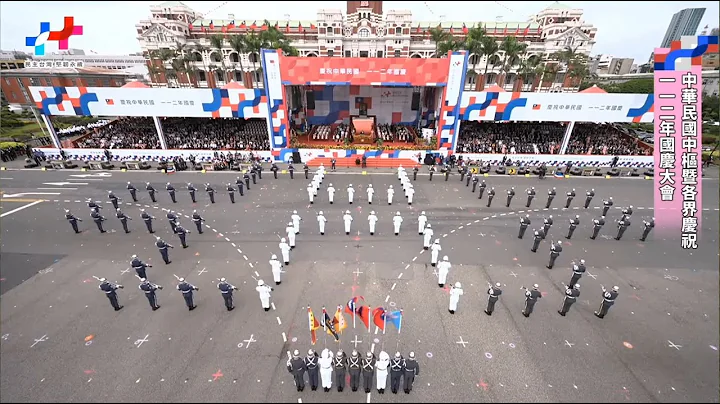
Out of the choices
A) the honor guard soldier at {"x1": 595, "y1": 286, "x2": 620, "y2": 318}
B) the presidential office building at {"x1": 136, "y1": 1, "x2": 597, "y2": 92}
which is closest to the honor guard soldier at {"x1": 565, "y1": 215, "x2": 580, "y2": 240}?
the honor guard soldier at {"x1": 595, "y1": 286, "x2": 620, "y2": 318}

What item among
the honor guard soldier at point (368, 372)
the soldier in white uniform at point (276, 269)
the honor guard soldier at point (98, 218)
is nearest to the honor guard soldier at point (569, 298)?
the honor guard soldier at point (368, 372)

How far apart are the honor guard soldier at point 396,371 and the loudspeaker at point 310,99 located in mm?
34573

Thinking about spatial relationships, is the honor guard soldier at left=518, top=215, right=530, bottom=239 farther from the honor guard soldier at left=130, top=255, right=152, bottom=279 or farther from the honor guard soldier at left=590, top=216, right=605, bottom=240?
the honor guard soldier at left=130, top=255, right=152, bottom=279

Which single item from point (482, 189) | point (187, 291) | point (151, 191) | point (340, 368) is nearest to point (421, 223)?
point (482, 189)

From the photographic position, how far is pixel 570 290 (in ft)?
30.6

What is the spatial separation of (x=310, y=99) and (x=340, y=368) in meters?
34.6

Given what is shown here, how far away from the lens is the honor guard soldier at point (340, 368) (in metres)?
6.89

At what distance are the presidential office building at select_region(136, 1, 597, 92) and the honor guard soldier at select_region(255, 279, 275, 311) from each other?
57.2m

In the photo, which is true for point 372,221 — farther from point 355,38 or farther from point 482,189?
point 355,38

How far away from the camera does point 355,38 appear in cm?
5950

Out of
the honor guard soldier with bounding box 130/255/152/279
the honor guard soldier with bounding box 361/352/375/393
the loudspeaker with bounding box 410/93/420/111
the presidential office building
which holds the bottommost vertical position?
the honor guard soldier with bounding box 361/352/375/393

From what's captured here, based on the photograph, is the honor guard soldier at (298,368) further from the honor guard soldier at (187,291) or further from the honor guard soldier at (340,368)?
the honor guard soldier at (187,291)

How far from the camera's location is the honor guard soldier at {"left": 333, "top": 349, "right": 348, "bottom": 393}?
6.89 meters

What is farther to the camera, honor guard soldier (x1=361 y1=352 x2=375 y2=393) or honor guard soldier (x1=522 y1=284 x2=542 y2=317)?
honor guard soldier (x1=522 y1=284 x2=542 y2=317)
